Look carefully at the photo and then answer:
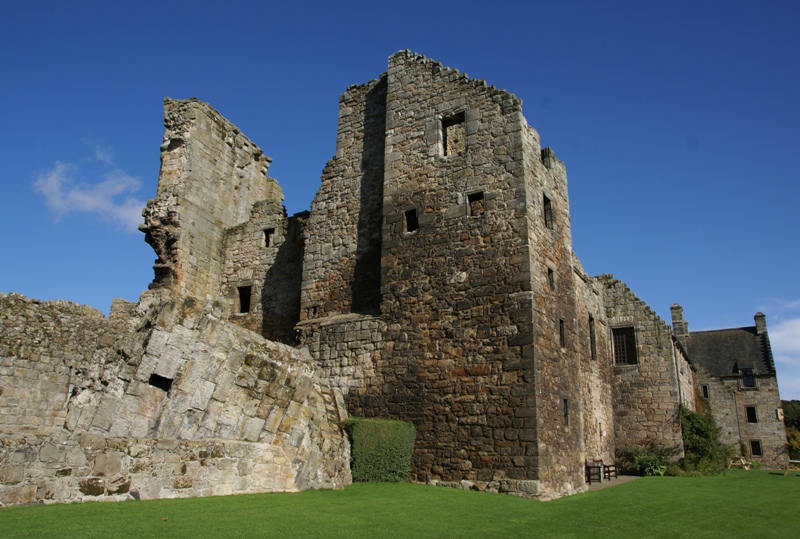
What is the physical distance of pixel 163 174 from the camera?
59.7 feet

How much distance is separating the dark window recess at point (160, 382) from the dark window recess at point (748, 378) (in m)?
37.4

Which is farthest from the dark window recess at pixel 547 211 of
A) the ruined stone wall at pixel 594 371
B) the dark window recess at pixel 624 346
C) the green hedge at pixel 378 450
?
the dark window recess at pixel 624 346

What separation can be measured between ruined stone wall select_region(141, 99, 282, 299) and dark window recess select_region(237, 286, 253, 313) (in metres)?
0.62

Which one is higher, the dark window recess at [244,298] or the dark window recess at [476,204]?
the dark window recess at [476,204]

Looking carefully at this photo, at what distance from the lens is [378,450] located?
1180 cm

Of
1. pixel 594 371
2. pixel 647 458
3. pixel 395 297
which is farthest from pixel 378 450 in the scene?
pixel 647 458

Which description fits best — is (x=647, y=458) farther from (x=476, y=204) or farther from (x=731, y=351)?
(x=731, y=351)

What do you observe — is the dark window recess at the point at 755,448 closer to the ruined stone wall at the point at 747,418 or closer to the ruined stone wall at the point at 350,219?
the ruined stone wall at the point at 747,418

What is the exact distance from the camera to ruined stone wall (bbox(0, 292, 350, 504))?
7039mm

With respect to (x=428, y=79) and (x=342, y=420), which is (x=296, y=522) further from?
(x=428, y=79)

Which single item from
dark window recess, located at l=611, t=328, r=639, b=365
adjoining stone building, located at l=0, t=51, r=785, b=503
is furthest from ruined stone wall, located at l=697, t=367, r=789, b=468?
adjoining stone building, located at l=0, t=51, r=785, b=503

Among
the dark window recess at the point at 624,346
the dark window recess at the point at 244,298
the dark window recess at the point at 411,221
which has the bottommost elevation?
the dark window recess at the point at 624,346

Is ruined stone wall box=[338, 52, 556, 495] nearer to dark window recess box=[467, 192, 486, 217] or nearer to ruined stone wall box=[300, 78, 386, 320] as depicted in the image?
dark window recess box=[467, 192, 486, 217]

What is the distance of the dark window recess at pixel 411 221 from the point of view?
14320 millimetres
